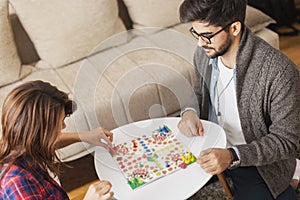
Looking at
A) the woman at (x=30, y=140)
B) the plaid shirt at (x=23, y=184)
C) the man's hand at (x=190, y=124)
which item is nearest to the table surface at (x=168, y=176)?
the man's hand at (x=190, y=124)

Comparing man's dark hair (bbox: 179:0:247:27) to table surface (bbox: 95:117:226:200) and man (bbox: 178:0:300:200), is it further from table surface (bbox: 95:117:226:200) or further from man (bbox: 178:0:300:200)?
table surface (bbox: 95:117:226:200)

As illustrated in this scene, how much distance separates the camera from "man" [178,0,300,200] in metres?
1.19

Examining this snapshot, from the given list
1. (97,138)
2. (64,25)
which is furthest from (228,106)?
(64,25)

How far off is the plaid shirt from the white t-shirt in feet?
2.11

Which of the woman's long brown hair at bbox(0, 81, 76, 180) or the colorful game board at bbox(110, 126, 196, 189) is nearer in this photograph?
the woman's long brown hair at bbox(0, 81, 76, 180)

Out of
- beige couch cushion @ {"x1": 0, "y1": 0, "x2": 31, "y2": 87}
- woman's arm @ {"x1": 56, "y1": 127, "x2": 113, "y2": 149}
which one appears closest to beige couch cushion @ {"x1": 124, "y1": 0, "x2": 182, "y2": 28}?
beige couch cushion @ {"x1": 0, "y1": 0, "x2": 31, "y2": 87}

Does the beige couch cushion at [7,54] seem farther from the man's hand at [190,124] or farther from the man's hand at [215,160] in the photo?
the man's hand at [215,160]

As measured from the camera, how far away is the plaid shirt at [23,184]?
106 centimetres

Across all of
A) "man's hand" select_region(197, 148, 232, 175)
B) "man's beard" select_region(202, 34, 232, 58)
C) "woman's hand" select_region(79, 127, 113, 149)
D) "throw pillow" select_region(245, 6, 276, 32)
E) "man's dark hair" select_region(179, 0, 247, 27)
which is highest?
"man's dark hair" select_region(179, 0, 247, 27)

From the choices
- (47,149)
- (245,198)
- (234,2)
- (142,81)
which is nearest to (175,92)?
(142,81)

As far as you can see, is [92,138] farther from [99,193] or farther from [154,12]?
[154,12]

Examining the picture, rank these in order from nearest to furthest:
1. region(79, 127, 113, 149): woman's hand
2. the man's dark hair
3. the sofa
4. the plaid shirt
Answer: the plaid shirt → the man's dark hair → region(79, 127, 113, 149): woman's hand → the sofa

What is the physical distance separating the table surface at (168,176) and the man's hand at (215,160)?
1.9 inches

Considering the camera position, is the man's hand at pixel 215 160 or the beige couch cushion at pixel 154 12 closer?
the man's hand at pixel 215 160
